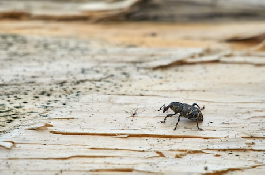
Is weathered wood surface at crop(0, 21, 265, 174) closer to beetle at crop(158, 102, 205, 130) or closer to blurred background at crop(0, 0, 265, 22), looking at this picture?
beetle at crop(158, 102, 205, 130)

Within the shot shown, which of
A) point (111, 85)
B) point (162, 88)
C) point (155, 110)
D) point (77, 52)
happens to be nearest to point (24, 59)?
point (77, 52)

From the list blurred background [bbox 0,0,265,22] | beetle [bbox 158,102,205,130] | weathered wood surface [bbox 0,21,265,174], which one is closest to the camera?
weathered wood surface [bbox 0,21,265,174]

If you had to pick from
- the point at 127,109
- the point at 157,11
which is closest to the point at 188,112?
the point at 127,109

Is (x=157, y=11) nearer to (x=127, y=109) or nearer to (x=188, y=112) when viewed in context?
(x=127, y=109)

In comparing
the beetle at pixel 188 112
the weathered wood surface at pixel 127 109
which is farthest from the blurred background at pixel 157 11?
the beetle at pixel 188 112

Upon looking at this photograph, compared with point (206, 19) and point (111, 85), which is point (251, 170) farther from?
point (206, 19)

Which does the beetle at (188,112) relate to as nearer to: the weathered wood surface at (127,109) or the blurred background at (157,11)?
the weathered wood surface at (127,109)

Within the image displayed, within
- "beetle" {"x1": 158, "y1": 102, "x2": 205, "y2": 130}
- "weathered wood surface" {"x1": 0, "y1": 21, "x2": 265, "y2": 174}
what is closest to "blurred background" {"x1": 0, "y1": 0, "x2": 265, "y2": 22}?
"weathered wood surface" {"x1": 0, "y1": 21, "x2": 265, "y2": 174}

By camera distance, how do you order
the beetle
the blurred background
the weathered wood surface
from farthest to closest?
the blurred background
the beetle
the weathered wood surface
